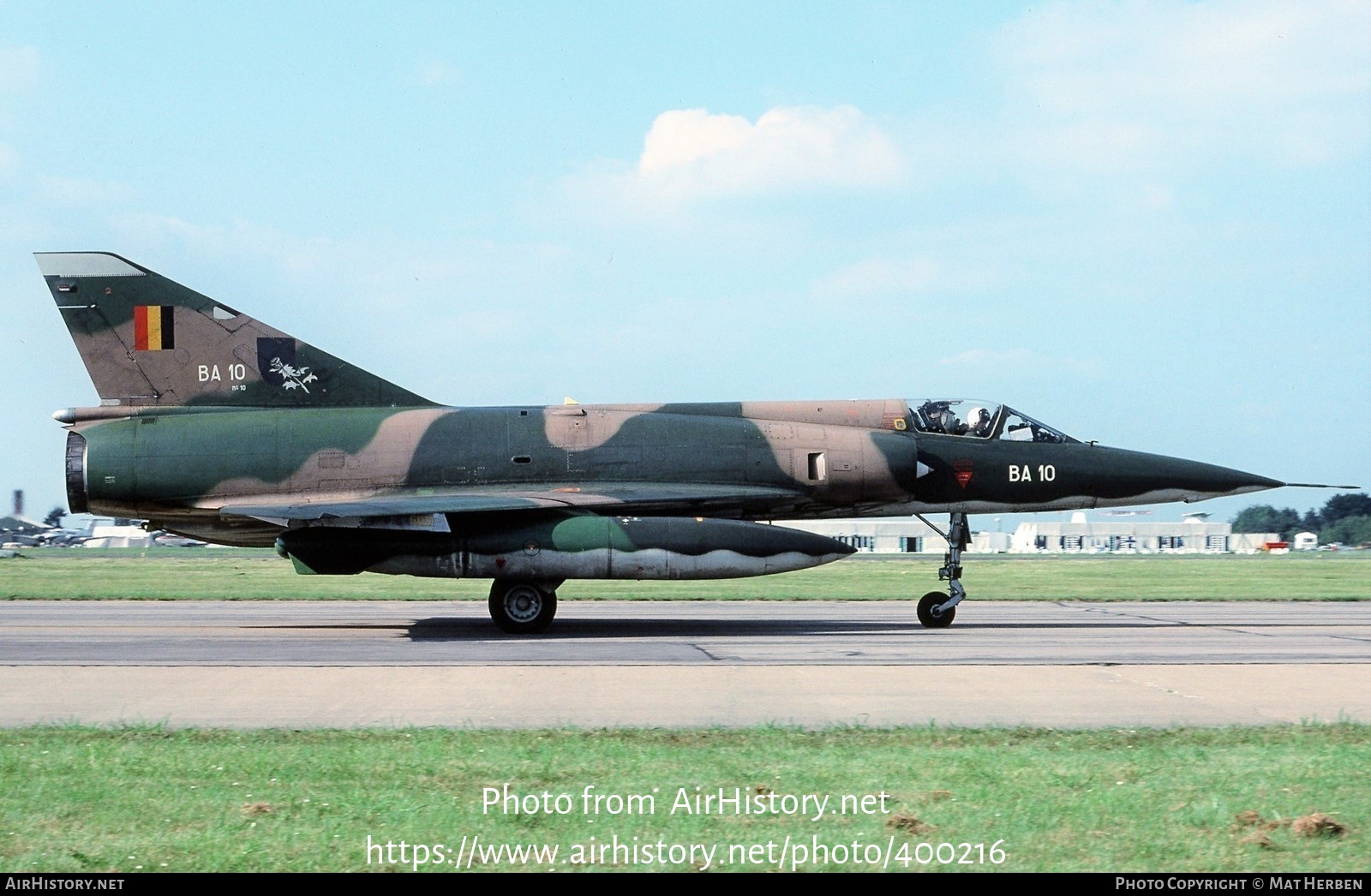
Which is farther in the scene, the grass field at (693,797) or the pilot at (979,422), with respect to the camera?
the pilot at (979,422)

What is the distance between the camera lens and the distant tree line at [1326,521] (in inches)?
Result: 5930

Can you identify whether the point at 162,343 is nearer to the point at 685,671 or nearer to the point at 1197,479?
the point at 685,671

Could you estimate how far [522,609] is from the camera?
703 inches

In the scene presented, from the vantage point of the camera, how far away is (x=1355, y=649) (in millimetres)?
14648

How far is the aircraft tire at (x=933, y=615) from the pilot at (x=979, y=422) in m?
2.47

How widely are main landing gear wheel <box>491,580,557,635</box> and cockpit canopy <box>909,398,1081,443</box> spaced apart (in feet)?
19.7

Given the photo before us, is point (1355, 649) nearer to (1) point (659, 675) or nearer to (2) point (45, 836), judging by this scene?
(1) point (659, 675)

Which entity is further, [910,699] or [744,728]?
[910,699]

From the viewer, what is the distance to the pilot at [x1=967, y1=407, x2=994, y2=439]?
63.1 ft

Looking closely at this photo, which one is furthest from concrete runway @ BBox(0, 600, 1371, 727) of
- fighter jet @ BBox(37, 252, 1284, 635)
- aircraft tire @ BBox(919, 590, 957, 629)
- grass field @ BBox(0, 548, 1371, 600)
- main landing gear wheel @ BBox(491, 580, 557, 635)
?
grass field @ BBox(0, 548, 1371, 600)

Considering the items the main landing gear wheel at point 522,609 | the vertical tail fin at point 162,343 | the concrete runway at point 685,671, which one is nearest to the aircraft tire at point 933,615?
the concrete runway at point 685,671

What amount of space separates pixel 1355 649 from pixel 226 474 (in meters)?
14.4

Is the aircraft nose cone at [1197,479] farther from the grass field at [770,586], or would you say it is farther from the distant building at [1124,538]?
the distant building at [1124,538]
